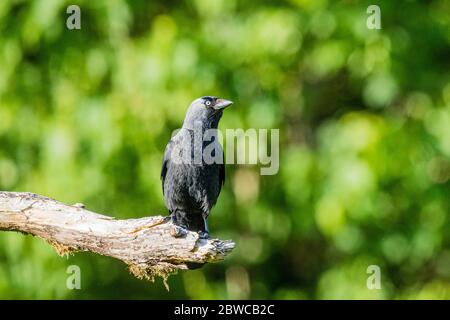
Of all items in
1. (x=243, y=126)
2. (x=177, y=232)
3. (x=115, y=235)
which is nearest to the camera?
(x=177, y=232)

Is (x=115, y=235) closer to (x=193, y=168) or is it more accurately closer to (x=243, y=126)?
(x=193, y=168)

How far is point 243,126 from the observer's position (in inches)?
328

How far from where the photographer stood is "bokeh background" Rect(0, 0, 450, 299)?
8102 mm

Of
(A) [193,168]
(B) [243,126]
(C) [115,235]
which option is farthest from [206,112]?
(B) [243,126]

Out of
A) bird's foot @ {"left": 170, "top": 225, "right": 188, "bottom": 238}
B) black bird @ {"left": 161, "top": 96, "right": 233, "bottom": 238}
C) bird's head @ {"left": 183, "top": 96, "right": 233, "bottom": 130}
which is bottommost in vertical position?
bird's foot @ {"left": 170, "top": 225, "right": 188, "bottom": 238}

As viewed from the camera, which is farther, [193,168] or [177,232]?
[193,168]

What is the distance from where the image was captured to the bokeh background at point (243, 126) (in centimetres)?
810

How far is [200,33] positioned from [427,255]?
11.1 ft

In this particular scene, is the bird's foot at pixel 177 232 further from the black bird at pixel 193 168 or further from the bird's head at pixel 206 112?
the bird's head at pixel 206 112

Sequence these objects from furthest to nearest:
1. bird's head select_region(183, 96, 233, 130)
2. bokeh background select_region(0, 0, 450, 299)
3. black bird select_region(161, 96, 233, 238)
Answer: bokeh background select_region(0, 0, 450, 299) → bird's head select_region(183, 96, 233, 130) → black bird select_region(161, 96, 233, 238)

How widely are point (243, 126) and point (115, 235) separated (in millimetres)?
3992

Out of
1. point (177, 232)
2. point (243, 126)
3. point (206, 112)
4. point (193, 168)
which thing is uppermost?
point (243, 126)

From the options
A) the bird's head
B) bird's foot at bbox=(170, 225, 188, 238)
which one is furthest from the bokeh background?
bird's foot at bbox=(170, 225, 188, 238)

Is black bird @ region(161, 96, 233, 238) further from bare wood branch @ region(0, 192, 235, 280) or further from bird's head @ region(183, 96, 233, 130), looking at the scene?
bare wood branch @ region(0, 192, 235, 280)
